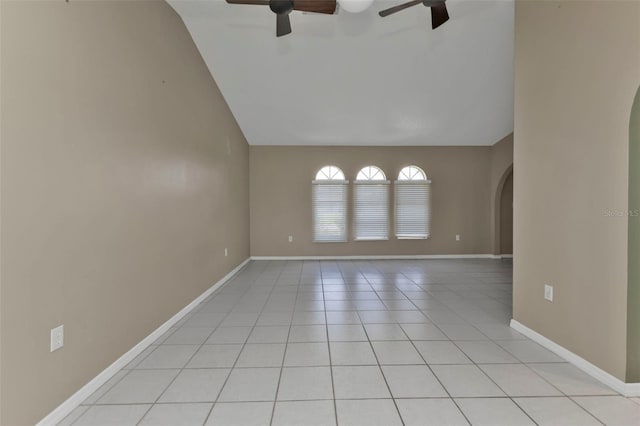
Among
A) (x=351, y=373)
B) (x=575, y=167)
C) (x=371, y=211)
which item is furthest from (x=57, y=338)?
(x=371, y=211)

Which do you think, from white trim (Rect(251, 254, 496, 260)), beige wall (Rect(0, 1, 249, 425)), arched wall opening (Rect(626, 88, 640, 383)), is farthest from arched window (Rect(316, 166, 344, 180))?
arched wall opening (Rect(626, 88, 640, 383))

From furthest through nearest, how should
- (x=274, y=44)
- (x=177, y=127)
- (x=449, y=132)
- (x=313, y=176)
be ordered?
(x=313, y=176), (x=449, y=132), (x=274, y=44), (x=177, y=127)

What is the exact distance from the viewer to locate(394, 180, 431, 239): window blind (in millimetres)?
6918

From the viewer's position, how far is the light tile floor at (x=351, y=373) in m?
1.72

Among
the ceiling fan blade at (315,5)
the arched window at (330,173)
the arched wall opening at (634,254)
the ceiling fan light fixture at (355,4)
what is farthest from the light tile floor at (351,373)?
the arched window at (330,173)

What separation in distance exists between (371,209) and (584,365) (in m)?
4.97

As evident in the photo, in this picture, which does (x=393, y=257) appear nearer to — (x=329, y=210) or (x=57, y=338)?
(x=329, y=210)

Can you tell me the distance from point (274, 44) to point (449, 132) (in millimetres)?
4123

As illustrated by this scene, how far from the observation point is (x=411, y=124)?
5918 mm

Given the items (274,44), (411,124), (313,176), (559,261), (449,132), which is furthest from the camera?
(313,176)

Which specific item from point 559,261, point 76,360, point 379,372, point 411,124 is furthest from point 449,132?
point 76,360

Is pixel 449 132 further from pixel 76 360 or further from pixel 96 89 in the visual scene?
pixel 76 360

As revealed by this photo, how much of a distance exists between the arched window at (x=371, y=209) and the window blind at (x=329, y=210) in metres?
0.28

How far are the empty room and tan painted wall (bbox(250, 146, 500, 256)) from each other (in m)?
1.96
